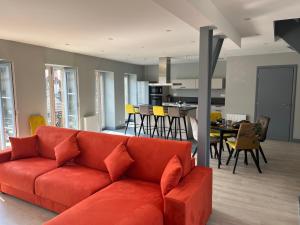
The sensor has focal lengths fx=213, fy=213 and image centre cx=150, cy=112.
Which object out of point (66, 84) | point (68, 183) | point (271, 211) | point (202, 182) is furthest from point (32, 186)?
point (66, 84)

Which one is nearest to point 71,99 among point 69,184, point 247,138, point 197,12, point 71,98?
point 71,98

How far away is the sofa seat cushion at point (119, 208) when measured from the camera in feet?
5.80

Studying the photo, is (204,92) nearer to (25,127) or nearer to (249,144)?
(249,144)

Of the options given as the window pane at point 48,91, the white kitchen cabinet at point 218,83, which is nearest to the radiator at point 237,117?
the white kitchen cabinet at point 218,83

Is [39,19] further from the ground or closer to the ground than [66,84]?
further from the ground

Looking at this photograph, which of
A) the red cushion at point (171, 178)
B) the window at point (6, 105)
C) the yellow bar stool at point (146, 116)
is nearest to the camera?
the red cushion at point (171, 178)

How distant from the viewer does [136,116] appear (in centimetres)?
729

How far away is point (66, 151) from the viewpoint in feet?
9.87

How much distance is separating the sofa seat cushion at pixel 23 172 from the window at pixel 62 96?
2.91 metres

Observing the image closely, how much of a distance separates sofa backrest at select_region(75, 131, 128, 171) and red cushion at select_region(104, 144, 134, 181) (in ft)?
0.76

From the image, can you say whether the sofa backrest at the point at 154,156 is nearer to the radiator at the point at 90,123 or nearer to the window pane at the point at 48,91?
the window pane at the point at 48,91

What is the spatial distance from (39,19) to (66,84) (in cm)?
338

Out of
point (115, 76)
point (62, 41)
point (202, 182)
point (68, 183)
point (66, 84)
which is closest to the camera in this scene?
point (202, 182)

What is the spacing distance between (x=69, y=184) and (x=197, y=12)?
241 centimetres
